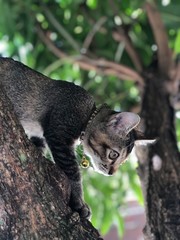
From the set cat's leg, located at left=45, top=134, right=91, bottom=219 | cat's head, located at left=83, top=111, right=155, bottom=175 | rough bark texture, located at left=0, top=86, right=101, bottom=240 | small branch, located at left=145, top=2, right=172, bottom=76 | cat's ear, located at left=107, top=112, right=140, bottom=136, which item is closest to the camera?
rough bark texture, located at left=0, top=86, right=101, bottom=240

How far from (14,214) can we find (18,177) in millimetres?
149

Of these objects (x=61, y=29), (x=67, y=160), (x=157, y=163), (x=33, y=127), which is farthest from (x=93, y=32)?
(x=67, y=160)

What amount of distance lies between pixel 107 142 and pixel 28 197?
4.17ft

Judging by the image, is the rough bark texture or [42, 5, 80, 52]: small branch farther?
[42, 5, 80, 52]: small branch

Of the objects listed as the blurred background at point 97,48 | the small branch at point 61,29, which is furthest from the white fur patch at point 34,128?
the small branch at point 61,29

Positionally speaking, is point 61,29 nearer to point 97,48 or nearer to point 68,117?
point 97,48

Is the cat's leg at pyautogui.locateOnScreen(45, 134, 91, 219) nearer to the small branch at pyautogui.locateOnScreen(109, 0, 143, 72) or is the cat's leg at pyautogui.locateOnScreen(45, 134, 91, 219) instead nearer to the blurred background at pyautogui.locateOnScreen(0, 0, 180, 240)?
the blurred background at pyautogui.locateOnScreen(0, 0, 180, 240)

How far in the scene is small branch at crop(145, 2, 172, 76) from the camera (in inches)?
173

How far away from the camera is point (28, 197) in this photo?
2.06 meters

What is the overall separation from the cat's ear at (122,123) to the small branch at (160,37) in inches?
54.2

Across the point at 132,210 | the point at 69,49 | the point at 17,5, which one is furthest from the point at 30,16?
the point at 132,210

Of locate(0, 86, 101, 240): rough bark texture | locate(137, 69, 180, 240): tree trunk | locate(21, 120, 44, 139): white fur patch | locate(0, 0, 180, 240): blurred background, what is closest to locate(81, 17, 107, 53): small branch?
locate(0, 0, 180, 240): blurred background

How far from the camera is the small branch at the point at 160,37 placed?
4402mm

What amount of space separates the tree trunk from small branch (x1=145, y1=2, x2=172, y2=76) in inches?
4.1
